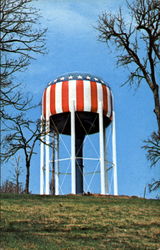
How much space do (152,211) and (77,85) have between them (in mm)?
11952

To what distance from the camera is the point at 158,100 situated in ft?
35.0

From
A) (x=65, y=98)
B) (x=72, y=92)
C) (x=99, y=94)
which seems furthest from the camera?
(x=99, y=94)

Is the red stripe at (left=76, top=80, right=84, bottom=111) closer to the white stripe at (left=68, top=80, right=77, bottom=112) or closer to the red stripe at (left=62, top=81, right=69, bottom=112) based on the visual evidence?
the white stripe at (left=68, top=80, right=77, bottom=112)

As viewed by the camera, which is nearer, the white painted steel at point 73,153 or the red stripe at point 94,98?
the white painted steel at point 73,153

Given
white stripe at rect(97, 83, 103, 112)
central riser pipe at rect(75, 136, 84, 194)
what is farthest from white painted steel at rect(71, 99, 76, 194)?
central riser pipe at rect(75, 136, 84, 194)

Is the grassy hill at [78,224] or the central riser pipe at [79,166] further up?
the central riser pipe at [79,166]

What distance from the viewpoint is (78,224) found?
11570 mm

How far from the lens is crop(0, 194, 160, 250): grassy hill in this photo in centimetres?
919

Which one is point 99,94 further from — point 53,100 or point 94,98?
point 53,100

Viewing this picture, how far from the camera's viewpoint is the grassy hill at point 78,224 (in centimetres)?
919

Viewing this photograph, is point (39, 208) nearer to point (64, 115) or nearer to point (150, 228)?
point (150, 228)

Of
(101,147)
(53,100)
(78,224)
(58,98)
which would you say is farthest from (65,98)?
(78,224)

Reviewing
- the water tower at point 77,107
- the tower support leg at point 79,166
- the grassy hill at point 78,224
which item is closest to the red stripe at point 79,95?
the water tower at point 77,107

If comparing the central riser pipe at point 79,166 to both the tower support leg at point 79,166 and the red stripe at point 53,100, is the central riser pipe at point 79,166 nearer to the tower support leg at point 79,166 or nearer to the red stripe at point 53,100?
the tower support leg at point 79,166
